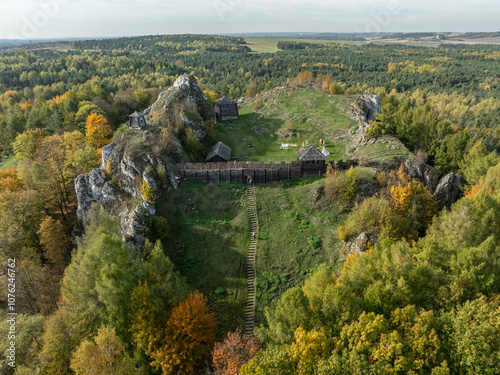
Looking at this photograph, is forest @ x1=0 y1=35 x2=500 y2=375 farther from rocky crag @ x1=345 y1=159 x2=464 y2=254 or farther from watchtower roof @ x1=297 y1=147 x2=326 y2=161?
watchtower roof @ x1=297 y1=147 x2=326 y2=161

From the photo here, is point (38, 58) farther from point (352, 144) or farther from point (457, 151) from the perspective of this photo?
point (457, 151)

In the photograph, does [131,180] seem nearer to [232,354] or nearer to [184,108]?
[184,108]

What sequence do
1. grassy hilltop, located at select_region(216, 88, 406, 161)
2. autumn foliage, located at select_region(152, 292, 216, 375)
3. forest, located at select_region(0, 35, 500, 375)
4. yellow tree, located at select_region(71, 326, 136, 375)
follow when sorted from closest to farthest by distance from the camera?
forest, located at select_region(0, 35, 500, 375)
yellow tree, located at select_region(71, 326, 136, 375)
autumn foliage, located at select_region(152, 292, 216, 375)
grassy hilltop, located at select_region(216, 88, 406, 161)

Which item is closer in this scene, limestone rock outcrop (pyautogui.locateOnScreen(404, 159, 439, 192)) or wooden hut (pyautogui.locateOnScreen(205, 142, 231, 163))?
limestone rock outcrop (pyautogui.locateOnScreen(404, 159, 439, 192))

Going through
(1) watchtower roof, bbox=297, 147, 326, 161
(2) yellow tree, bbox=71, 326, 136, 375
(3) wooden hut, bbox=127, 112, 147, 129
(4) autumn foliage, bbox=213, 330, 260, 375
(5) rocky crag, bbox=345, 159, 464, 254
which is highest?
(3) wooden hut, bbox=127, 112, 147, 129

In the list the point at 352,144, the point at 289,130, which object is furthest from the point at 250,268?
the point at 289,130

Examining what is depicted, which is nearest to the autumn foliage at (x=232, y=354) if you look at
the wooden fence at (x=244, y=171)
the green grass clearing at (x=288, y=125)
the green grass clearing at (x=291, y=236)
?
the green grass clearing at (x=291, y=236)

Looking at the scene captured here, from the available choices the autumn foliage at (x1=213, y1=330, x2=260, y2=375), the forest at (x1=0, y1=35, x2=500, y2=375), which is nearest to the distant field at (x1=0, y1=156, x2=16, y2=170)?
the forest at (x1=0, y1=35, x2=500, y2=375)

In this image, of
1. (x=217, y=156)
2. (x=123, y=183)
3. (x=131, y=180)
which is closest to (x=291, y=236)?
(x=217, y=156)
